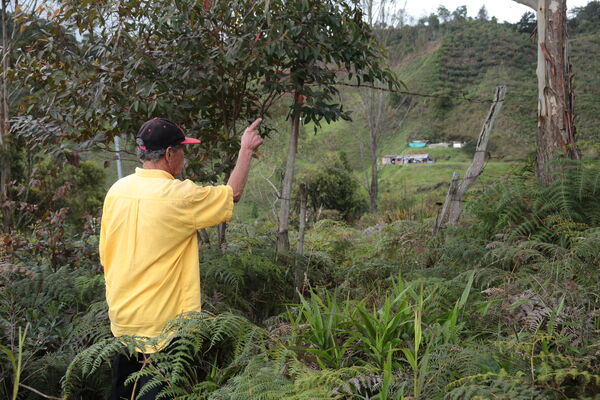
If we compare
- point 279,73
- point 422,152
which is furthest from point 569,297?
point 422,152

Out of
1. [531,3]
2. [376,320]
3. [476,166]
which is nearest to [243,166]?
[376,320]

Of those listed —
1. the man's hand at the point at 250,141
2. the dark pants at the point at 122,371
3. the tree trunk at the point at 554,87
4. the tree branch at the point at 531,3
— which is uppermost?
the tree branch at the point at 531,3

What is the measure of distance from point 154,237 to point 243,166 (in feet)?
1.96

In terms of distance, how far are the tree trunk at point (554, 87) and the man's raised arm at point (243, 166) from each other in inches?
146

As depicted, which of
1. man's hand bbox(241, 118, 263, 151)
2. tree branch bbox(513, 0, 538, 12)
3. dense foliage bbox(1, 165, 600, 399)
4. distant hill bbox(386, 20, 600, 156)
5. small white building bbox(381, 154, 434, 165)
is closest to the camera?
dense foliage bbox(1, 165, 600, 399)

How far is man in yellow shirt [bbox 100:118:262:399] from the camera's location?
2588 mm

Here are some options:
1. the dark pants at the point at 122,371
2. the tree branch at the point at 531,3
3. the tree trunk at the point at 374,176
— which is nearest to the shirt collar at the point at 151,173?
the dark pants at the point at 122,371

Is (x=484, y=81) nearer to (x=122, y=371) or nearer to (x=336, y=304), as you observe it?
(x=336, y=304)

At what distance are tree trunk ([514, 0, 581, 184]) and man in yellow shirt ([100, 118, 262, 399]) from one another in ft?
13.3

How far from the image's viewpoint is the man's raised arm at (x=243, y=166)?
278 centimetres

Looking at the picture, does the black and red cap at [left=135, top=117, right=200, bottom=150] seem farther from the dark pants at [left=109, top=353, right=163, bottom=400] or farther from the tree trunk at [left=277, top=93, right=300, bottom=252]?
the tree trunk at [left=277, top=93, right=300, bottom=252]

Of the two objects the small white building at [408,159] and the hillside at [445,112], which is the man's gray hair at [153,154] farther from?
the small white building at [408,159]

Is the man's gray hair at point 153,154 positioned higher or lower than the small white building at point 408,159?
higher

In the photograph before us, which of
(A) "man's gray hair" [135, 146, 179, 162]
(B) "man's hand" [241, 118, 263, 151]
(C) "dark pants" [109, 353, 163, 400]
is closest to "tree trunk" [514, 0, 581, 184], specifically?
(B) "man's hand" [241, 118, 263, 151]
